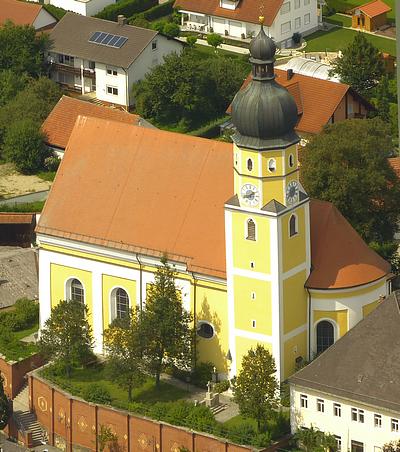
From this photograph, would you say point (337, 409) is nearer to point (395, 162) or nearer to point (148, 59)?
point (395, 162)

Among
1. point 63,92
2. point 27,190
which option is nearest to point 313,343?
point 27,190

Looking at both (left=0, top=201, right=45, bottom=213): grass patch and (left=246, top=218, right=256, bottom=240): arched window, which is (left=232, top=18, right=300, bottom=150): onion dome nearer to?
(left=246, top=218, right=256, bottom=240): arched window

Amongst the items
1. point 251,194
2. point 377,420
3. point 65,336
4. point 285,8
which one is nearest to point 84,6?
point 285,8

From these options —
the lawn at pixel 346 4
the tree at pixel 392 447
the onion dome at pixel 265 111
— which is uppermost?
the onion dome at pixel 265 111

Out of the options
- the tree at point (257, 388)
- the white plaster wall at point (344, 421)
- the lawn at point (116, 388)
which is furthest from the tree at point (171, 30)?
the white plaster wall at point (344, 421)

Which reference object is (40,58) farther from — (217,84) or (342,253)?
(342,253)

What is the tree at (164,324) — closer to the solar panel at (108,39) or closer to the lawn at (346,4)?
the solar panel at (108,39)
